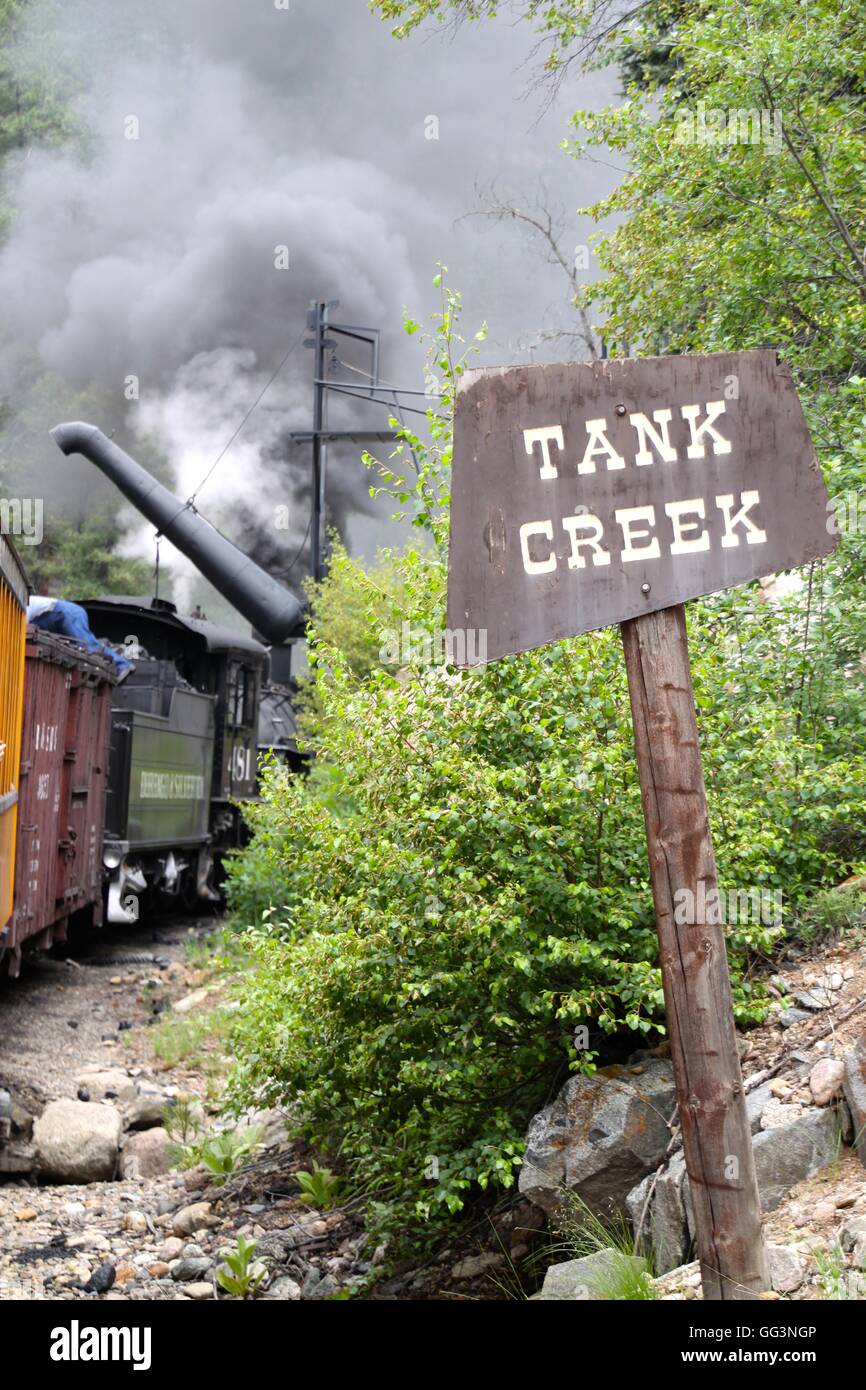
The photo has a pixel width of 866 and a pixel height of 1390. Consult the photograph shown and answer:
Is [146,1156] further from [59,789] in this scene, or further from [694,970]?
[694,970]

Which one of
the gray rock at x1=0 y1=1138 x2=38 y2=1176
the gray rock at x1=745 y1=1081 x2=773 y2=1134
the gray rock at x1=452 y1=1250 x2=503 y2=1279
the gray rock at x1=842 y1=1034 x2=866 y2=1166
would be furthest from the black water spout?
the gray rock at x1=842 y1=1034 x2=866 y2=1166

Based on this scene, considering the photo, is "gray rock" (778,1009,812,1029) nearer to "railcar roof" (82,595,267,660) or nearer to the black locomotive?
the black locomotive

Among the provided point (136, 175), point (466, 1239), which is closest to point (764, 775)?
point (466, 1239)

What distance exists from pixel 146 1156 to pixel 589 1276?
3765 mm

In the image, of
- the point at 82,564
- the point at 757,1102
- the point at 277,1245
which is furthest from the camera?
the point at 82,564

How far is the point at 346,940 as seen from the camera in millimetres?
4582

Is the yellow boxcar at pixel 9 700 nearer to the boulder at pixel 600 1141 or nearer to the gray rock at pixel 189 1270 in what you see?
the gray rock at pixel 189 1270

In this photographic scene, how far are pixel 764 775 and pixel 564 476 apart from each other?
2.44 meters

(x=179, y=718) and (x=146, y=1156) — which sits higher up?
(x=179, y=718)

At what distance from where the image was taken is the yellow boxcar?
639 cm

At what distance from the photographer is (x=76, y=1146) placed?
6.50 m

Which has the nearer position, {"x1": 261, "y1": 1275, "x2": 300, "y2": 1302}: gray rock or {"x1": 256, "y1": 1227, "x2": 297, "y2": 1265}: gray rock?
{"x1": 261, "y1": 1275, "x2": 300, "y2": 1302}: gray rock

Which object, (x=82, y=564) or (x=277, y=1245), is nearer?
(x=277, y=1245)

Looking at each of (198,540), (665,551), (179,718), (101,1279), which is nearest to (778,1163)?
(665,551)
